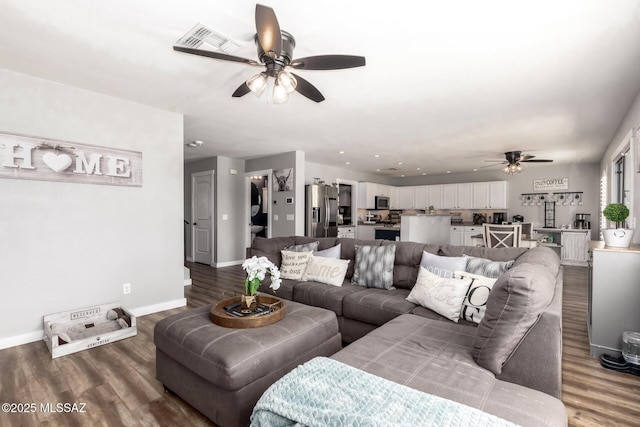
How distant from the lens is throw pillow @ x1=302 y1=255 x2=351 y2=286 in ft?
10.7

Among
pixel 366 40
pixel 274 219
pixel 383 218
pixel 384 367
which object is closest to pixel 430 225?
pixel 383 218

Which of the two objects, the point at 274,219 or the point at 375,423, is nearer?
the point at 375,423

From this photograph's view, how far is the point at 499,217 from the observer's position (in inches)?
334

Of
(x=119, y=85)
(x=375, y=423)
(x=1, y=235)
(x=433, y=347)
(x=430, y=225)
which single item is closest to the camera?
(x=375, y=423)

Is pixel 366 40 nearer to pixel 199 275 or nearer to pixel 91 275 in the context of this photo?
pixel 91 275

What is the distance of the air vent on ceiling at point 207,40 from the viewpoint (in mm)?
2090

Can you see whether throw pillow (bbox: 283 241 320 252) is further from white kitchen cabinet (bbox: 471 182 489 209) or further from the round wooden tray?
white kitchen cabinet (bbox: 471 182 489 209)

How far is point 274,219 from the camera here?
679cm

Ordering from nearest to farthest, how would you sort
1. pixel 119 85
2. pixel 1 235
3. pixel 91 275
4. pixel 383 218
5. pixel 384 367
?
pixel 384 367
pixel 1 235
pixel 119 85
pixel 91 275
pixel 383 218

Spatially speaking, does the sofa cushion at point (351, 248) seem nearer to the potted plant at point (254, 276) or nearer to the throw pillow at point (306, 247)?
the throw pillow at point (306, 247)

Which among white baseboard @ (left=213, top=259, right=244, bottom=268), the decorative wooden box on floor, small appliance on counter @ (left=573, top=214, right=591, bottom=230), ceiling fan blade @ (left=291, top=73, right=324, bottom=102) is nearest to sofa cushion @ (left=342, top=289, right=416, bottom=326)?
ceiling fan blade @ (left=291, top=73, right=324, bottom=102)

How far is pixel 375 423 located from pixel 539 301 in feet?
3.40

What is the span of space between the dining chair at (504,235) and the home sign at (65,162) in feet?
18.1

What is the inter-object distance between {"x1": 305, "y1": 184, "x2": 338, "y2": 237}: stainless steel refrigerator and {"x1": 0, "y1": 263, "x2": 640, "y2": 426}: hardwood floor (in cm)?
417
